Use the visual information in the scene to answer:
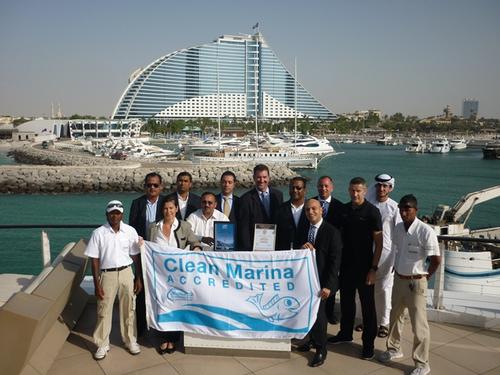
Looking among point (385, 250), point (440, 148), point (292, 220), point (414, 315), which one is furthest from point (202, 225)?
point (440, 148)

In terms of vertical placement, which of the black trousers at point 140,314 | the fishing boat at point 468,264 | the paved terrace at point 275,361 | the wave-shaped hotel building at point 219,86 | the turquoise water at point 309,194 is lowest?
the turquoise water at point 309,194

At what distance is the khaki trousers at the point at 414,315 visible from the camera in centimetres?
335

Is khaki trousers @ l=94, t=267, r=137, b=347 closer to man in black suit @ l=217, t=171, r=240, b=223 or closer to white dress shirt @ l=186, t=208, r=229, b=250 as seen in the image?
white dress shirt @ l=186, t=208, r=229, b=250

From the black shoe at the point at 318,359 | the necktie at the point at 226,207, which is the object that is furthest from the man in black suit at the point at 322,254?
the necktie at the point at 226,207

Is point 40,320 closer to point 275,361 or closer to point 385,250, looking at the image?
point 275,361

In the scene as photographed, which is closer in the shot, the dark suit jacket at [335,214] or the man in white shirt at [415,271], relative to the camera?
the man in white shirt at [415,271]

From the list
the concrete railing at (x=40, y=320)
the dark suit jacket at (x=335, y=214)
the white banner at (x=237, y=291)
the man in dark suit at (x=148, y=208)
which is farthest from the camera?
the man in dark suit at (x=148, y=208)

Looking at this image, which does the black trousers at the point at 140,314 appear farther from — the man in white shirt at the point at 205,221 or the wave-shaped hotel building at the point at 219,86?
the wave-shaped hotel building at the point at 219,86

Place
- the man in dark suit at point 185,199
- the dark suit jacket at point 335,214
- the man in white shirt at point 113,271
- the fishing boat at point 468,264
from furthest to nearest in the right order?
the fishing boat at point 468,264, the man in dark suit at point 185,199, the dark suit jacket at point 335,214, the man in white shirt at point 113,271

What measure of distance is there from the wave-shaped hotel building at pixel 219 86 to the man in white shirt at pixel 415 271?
141 meters

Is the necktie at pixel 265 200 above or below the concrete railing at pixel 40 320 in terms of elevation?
above

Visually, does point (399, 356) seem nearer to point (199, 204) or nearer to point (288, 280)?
point (288, 280)

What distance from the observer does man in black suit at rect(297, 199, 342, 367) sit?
350 centimetres

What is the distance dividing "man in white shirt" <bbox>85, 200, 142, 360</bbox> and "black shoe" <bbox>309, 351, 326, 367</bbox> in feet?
4.81
